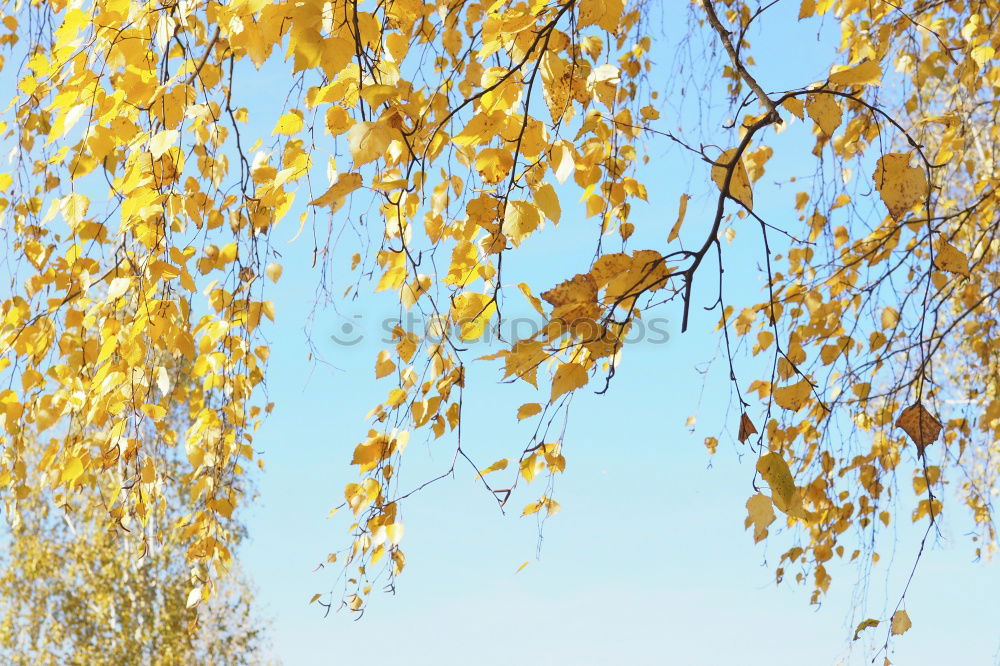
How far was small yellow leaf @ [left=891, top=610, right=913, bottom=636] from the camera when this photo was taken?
1.69 m

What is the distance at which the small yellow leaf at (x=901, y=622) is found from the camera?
1686 millimetres

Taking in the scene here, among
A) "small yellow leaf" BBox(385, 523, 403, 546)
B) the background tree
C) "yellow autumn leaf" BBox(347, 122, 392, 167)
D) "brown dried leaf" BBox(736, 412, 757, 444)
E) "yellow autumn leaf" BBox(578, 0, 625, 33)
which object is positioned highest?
the background tree

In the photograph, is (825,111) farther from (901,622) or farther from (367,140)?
(901,622)

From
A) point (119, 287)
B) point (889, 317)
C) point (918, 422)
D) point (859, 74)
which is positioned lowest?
point (918, 422)

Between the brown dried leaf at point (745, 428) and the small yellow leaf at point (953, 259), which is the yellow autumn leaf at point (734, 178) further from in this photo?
the small yellow leaf at point (953, 259)

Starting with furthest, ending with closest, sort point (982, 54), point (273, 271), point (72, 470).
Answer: point (982, 54) → point (273, 271) → point (72, 470)

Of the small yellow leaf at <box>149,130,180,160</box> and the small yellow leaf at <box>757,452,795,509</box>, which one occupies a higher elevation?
the small yellow leaf at <box>149,130,180,160</box>

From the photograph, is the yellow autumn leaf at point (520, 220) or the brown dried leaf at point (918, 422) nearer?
the yellow autumn leaf at point (520, 220)

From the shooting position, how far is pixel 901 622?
66.7 inches

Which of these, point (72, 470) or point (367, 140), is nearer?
point (367, 140)

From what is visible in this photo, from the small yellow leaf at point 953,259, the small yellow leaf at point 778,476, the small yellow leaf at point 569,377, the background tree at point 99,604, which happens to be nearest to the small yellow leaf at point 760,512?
the small yellow leaf at point 778,476

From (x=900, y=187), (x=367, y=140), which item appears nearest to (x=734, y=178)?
(x=900, y=187)

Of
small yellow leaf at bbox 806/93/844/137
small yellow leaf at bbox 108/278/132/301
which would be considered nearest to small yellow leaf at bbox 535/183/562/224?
small yellow leaf at bbox 806/93/844/137

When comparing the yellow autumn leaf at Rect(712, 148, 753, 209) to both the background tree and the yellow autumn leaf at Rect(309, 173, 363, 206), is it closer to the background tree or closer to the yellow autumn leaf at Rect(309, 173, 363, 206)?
the yellow autumn leaf at Rect(309, 173, 363, 206)
